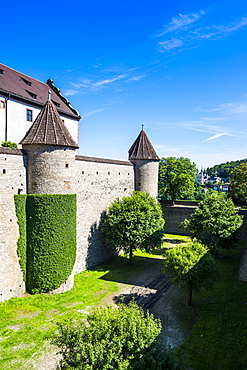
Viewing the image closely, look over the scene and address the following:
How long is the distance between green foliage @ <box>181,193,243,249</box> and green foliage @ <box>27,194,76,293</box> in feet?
38.0

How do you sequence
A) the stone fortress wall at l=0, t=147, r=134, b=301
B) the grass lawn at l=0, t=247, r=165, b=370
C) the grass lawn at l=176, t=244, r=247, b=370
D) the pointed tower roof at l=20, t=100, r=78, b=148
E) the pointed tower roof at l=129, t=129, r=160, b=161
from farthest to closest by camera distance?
the pointed tower roof at l=129, t=129, r=160, b=161 < the pointed tower roof at l=20, t=100, r=78, b=148 < the stone fortress wall at l=0, t=147, r=134, b=301 < the grass lawn at l=0, t=247, r=165, b=370 < the grass lawn at l=176, t=244, r=247, b=370

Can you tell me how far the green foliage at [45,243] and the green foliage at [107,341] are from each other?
907cm

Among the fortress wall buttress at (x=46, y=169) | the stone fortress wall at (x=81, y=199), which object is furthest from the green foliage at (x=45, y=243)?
the stone fortress wall at (x=81, y=199)

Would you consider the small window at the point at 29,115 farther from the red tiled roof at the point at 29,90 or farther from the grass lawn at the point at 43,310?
the grass lawn at the point at 43,310

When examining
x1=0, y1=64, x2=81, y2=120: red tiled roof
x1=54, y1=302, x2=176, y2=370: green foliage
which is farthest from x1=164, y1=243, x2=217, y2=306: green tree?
x1=0, y1=64, x2=81, y2=120: red tiled roof

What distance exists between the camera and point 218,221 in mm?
23219

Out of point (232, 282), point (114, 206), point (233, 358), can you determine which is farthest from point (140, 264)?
point (233, 358)

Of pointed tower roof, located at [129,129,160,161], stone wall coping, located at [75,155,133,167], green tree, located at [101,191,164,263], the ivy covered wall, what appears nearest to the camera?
the ivy covered wall

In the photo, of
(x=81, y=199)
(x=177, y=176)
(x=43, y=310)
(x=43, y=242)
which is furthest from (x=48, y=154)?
(x=177, y=176)

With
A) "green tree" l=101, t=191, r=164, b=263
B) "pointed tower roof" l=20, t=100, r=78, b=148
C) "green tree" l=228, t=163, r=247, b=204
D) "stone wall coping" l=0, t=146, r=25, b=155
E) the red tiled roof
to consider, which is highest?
the red tiled roof

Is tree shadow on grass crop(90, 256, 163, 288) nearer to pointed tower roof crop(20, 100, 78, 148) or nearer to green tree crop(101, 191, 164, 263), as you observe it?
green tree crop(101, 191, 164, 263)

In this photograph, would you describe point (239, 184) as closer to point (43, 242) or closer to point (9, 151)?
point (43, 242)

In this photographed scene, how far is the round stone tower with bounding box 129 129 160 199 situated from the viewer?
29031mm

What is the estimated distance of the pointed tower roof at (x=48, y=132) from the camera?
17562 millimetres
